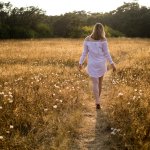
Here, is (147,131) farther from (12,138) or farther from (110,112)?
(12,138)

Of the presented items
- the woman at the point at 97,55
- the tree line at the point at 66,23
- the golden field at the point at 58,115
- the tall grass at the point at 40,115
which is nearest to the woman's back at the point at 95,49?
the woman at the point at 97,55

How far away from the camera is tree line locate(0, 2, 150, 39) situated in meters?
58.5

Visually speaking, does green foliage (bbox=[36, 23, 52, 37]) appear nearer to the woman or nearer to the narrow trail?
the woman

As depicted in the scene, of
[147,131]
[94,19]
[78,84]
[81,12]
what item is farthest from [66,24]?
[147,131]

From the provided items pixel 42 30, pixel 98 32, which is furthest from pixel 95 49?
pixel 42 30

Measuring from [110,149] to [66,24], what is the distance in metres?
60.3

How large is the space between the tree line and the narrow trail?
4848 cm

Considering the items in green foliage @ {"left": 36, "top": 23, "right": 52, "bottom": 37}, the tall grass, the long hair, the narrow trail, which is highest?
the long hair

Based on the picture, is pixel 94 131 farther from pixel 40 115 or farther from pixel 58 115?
pixel 40 115

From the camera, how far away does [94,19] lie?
7381 centimetres

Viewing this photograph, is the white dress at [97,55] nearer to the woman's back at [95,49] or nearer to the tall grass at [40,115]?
the woman's back at [95,49]

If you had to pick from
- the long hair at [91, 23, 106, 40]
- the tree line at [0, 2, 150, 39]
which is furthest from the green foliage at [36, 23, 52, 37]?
the long hair at [91, 23, 106, 40]

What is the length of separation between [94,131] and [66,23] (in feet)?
195

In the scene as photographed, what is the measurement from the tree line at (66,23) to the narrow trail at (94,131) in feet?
159
